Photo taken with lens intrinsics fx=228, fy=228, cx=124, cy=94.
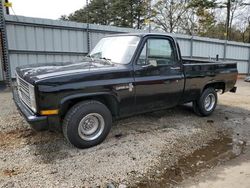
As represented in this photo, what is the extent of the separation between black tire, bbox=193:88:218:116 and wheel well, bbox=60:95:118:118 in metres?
2.59

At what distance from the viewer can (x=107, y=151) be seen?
3.77m

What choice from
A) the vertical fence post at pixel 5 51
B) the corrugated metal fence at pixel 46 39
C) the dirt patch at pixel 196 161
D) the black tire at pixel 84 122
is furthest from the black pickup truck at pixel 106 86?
the corrugated metal fence at pixel 46 39

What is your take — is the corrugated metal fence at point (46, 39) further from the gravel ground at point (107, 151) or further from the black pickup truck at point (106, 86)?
the black pickup truck at point (106, 86)

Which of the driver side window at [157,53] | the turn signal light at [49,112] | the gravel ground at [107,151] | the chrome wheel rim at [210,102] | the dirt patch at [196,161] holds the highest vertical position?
the driver side window at [157,53]

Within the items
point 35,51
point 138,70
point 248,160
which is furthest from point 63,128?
point 35,51

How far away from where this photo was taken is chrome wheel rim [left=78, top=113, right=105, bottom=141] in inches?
145

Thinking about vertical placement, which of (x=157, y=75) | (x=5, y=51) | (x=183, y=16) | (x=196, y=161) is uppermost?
(x=183, y=16)

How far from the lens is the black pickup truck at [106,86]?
10.9 feet

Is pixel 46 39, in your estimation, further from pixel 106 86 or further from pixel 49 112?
pixel 49 112

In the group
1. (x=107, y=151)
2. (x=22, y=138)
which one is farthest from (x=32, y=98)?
(x=107, y=151)

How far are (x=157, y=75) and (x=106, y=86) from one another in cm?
123

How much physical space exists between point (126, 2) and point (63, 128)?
29130 mm

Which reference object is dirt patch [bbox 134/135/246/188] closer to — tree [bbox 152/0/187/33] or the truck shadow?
the truck shadow

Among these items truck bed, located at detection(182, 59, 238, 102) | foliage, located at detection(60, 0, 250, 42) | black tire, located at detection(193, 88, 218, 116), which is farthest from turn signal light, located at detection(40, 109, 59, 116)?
foliage, located at detection(60, 0, 250, 42)
